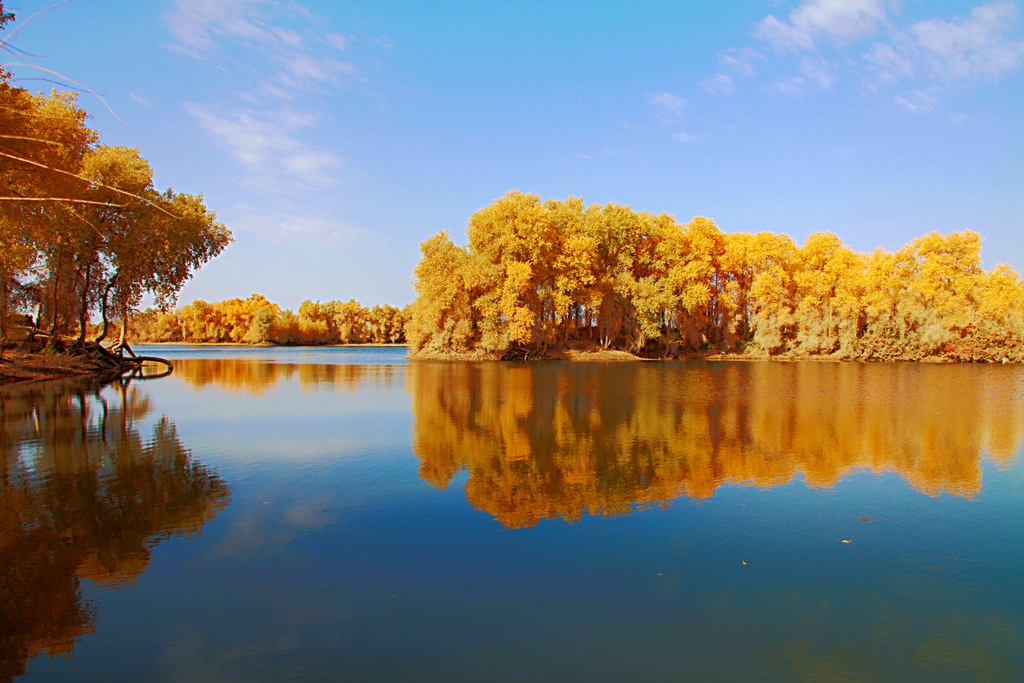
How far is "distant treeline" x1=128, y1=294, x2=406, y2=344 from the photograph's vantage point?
4417 inches

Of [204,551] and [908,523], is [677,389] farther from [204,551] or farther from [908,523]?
[204,551]

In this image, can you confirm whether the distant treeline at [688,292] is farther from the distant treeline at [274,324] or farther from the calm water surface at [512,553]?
the distant treeline at [274,324]

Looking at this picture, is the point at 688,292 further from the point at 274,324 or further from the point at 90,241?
the point at 274,324

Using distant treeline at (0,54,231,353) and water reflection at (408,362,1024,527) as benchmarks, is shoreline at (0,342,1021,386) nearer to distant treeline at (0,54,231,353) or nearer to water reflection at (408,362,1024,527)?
distant treeline at (0,54,231,353)

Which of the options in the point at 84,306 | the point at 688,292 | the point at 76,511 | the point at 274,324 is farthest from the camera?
the point at 274,324

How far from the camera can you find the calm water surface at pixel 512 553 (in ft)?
15.7

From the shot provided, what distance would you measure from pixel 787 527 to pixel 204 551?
7.19 metres

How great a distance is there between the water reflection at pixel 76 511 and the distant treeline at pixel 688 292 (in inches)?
1329

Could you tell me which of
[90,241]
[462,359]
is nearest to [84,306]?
[90,241]

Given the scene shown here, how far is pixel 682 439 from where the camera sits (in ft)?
44.5

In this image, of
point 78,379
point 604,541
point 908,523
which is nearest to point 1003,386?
point 908,523

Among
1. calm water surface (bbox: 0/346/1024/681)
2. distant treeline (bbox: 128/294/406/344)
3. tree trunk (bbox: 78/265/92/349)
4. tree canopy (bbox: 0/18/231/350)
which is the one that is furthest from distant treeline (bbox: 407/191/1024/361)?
distant treeline (bbox: 128/294/406/344)

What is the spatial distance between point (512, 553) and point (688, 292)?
48.3 m

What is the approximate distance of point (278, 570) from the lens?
6.43 meters
